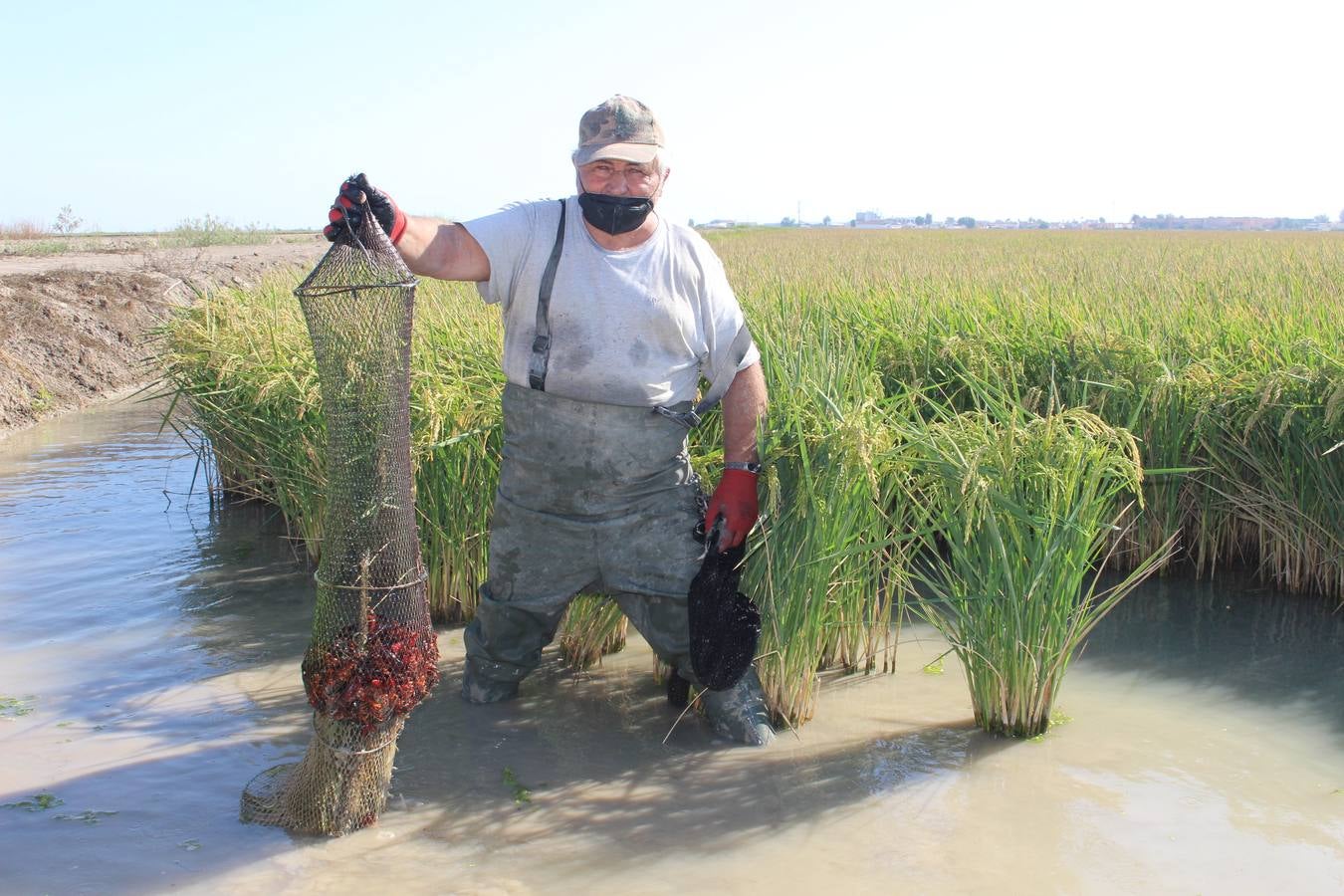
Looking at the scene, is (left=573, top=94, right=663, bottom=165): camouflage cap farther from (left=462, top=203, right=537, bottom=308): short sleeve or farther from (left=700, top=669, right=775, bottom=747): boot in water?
(left=700, top=669, right=775, bottom=747): boot in water

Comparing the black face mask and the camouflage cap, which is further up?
the camouflage cap

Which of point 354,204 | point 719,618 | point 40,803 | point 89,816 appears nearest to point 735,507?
point 719,618

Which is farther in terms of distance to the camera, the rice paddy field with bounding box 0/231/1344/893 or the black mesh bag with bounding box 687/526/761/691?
the black mesh bag with bounding box 687/526/761/691

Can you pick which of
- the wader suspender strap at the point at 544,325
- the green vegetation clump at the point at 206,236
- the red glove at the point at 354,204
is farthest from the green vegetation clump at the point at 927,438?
the green vegetation clump at the point at 206,236

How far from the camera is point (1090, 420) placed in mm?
3646

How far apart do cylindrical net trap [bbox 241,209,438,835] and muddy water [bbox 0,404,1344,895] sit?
0.16 m

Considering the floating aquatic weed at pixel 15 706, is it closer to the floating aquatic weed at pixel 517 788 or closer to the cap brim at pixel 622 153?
the floating aquatic weed at pixel 517 788

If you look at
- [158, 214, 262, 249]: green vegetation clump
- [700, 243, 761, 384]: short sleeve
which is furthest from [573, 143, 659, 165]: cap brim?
[158, 214, 262, 249]: green vegetation clump

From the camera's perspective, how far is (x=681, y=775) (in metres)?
3.70

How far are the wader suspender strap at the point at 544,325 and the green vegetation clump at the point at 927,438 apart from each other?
755 mm

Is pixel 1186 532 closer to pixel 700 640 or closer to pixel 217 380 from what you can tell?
pixel 700 640

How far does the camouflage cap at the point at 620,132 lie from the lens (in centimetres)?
346

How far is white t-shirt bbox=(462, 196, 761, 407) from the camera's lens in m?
3.55

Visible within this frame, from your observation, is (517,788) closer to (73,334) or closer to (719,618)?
(719,618)
